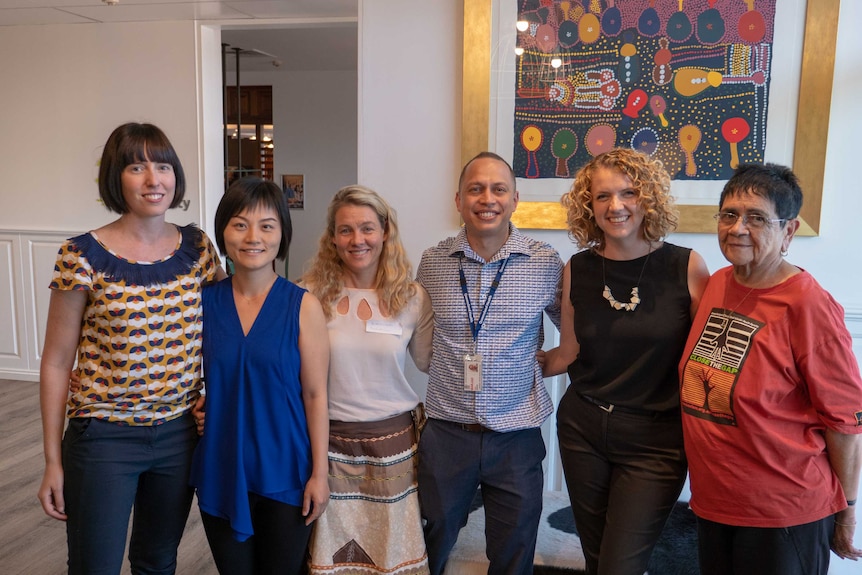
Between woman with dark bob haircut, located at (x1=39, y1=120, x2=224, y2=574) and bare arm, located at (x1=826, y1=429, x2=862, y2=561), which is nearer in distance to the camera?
bare arm, located at (x1=826, y1=429, x2=862, y2=561)

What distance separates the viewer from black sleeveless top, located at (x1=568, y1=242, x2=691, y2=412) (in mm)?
1652

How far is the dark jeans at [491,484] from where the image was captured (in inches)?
72.7

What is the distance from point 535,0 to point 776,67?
932 millimetres

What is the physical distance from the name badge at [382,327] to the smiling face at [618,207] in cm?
65

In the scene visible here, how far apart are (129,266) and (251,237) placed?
11.6 inches

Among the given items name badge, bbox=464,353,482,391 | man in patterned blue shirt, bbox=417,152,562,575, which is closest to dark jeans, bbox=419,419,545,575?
man in patterned blue shirt, bbox=417,152,562,575

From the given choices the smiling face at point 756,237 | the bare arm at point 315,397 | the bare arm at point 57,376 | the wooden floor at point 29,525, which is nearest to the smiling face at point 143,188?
the bare arm at point 57,376

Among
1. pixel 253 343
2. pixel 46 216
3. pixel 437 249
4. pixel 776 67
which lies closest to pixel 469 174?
pixel 437 249

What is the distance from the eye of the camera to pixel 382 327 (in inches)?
72.4

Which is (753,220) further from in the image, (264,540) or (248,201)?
(264,540)

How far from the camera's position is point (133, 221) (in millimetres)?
1596

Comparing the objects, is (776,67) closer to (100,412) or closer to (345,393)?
(345,393)

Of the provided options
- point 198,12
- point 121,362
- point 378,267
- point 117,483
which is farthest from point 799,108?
point 198,12

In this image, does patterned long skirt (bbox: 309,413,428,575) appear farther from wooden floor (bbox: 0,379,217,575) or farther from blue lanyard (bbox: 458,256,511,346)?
wooden floor (bbox: 0,379,217,575)
